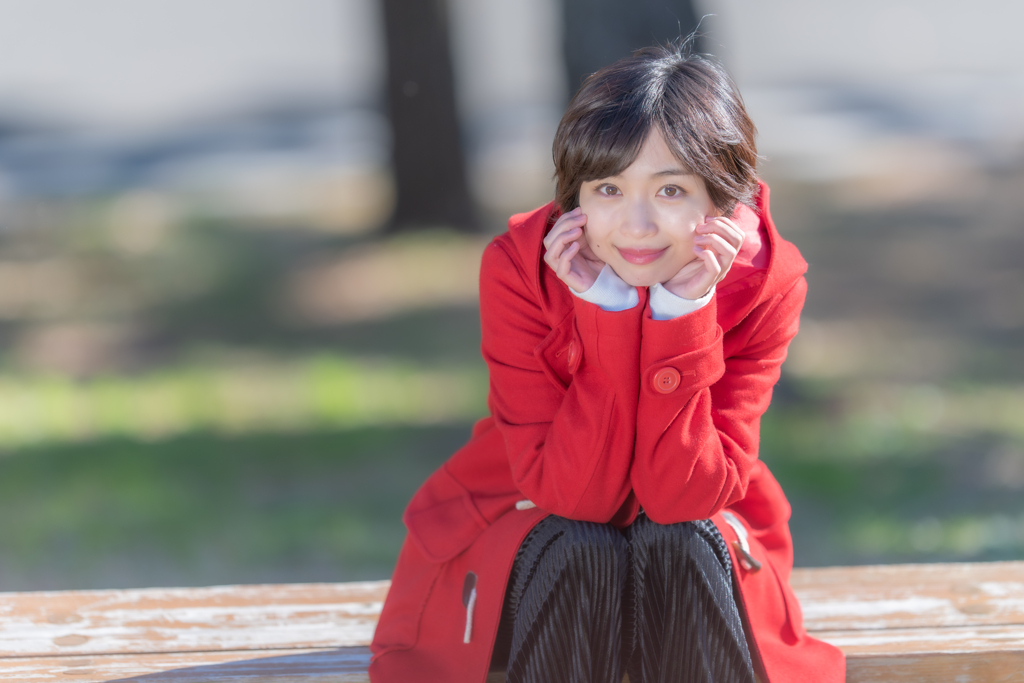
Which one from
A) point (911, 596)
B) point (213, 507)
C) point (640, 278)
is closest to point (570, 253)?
point (640, 278)

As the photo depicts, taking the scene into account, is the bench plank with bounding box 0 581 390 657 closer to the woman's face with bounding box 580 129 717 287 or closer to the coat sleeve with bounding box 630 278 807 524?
the coat sleeve with bounding box 630 278 807 524

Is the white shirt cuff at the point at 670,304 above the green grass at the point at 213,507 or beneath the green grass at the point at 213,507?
above

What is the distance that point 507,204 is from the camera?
809 cm

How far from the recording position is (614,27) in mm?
4574

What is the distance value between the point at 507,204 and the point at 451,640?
6.18m

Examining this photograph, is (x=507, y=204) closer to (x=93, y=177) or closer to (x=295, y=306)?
(x=295, y=306)

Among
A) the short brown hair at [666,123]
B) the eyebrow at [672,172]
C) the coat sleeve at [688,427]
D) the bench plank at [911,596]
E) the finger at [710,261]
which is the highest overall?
the short brown hair at [666,123]

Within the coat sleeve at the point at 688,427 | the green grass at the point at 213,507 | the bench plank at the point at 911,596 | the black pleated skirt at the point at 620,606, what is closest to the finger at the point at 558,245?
the coat sleeve at the point at 688,427

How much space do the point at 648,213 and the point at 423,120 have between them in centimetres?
555

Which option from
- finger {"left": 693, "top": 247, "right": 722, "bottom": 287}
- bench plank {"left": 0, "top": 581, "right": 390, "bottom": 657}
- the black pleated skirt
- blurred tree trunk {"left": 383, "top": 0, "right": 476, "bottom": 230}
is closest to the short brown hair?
finger {"left": 693, "top": 247, "right": 722, "bottom": 287}

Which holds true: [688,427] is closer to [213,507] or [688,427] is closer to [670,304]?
[670,304]

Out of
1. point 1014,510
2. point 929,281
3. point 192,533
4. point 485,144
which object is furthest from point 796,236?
point 192,533

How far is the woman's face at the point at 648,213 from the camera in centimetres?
183

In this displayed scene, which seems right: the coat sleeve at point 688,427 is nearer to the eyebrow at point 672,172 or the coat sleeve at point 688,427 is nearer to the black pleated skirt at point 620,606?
the black pleated skirt at point 620,606
